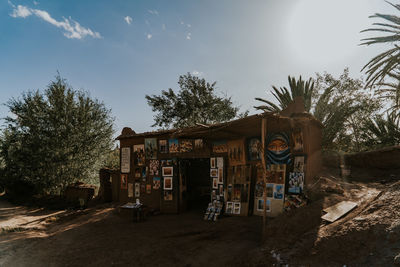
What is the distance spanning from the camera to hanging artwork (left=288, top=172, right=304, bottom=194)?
884 centimetres

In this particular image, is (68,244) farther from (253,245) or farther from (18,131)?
(18,131)

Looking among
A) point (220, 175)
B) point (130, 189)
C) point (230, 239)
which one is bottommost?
point (230, 239)

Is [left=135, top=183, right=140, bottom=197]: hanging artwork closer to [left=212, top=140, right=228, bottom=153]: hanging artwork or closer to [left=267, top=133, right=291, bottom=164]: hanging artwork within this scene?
[left=212, top=140, right=228, bottom=153]: hanging artwork

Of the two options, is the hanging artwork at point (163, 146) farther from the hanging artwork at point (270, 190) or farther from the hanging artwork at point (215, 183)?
the hanging artwork at point (270, 190)

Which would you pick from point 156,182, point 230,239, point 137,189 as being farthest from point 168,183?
point 230,239

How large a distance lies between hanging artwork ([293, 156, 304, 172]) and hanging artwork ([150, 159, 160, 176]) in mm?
6944

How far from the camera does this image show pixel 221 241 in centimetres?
A: 734

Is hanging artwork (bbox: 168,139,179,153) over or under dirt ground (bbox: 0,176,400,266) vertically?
over

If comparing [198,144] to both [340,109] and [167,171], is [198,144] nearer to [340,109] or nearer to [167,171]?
[167,171]

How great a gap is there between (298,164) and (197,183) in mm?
8176

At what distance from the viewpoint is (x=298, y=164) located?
911cm

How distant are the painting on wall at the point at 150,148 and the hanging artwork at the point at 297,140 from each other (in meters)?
7.14

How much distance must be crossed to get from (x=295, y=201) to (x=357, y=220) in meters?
3.38

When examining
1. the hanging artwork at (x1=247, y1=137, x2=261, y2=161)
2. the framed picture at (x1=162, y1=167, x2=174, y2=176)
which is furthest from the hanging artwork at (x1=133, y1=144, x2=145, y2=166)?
the hanging artwork at (x1=247, y1=137, x2=261, y2=161)
